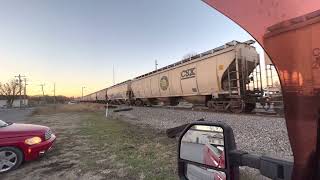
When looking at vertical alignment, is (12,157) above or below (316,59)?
below

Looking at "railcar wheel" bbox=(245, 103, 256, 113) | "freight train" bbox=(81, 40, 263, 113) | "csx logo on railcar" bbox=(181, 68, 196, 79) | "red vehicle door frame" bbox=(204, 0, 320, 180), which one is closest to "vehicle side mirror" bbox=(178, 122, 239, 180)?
"red vehicle door frame" bbox=(204, 0, 320, 180)

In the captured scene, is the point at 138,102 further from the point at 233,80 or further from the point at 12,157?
the point at 12,157

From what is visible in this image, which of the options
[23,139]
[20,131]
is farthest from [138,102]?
[23,139]

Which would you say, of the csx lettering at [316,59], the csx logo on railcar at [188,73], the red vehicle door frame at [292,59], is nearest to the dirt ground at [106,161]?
the red vehicle door frame at [292,59]

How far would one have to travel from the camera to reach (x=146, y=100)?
3503 centimetres

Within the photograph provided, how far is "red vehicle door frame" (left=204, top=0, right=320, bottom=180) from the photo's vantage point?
1351 millimetres

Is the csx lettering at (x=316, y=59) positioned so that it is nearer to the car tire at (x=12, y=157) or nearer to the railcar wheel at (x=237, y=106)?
the car tire at (x=12, y=157)

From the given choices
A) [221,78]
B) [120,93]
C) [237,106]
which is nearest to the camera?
[237,106]

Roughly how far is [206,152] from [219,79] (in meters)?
17.8

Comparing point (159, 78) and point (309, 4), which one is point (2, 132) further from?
point (159, 78)

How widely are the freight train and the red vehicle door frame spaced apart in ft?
40.4

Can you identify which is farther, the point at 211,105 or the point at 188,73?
the point at 188,73

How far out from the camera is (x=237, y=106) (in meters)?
18.0

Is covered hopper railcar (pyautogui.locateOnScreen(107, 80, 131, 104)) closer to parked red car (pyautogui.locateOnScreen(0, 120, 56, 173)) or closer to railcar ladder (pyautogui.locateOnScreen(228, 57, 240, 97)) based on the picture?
railcar ladder (pyautogui.locateOnScreen(228, 57, 240, 97))
